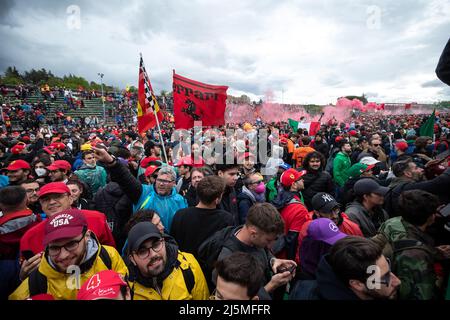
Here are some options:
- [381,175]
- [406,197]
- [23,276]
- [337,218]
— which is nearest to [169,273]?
[23,276]

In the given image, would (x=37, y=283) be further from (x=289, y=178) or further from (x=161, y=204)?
(x=289, y=178)

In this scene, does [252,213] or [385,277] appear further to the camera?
[252,213]

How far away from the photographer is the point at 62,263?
6.15 feet

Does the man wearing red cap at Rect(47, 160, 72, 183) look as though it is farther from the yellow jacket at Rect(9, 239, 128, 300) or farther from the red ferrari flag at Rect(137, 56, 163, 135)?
the yellow jacket at Rect(9, 239, 128, 300)

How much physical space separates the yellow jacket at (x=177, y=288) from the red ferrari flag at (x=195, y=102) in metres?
4.09

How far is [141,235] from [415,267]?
201cm

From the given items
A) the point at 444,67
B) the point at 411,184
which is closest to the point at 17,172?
the point at 444,67

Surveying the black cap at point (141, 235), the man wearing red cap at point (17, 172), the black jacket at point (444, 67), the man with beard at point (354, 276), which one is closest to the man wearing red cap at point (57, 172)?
the man wearing red cap at point (17, 172)

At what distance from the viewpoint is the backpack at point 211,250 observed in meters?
2.23

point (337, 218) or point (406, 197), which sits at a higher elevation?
point (406, 197)

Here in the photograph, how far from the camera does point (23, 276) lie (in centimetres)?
202

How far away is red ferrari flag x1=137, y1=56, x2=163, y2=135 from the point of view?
5.76 m

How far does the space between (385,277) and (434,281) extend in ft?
1.87
